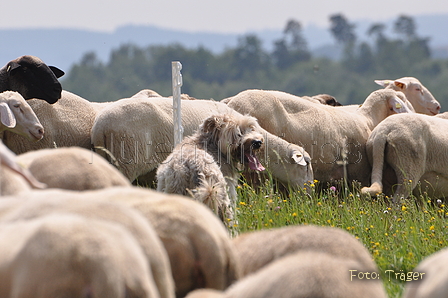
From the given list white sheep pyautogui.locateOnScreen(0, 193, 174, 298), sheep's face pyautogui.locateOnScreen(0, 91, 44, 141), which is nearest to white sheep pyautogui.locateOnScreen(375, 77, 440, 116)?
sheep's face pyautogui.locateOnScreen(0, 91, 44, 141)

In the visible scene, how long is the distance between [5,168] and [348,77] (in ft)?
301

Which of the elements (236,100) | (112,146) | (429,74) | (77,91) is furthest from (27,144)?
(429,74)

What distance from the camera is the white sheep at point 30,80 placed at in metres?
8.02

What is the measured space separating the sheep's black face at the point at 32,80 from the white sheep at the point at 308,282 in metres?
6.16

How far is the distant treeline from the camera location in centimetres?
8562

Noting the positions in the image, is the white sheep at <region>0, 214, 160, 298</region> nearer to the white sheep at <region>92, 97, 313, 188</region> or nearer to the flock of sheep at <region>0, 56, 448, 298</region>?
the flock of sheep at <region>0, 56, 448, 298</region>

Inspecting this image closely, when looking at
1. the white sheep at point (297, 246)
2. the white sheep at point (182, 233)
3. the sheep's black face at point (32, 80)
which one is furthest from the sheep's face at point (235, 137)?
the white sheep at point (182, 233)

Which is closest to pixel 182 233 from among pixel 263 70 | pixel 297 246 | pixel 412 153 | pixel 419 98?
pixel 297 246

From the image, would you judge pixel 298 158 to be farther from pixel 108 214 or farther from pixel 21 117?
pixel 108 214

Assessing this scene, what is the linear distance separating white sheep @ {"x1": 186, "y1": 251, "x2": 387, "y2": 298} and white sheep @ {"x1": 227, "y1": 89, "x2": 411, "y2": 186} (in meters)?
6.41

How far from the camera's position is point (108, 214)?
8.24 feet

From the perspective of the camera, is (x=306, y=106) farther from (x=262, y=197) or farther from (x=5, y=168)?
(x=5, y=168)

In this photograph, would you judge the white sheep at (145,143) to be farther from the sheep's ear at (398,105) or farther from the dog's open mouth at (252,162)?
the sheep's ear at (398,105)

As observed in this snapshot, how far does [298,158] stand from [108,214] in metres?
5.25
